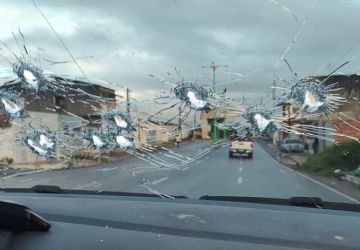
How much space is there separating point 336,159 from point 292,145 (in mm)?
202

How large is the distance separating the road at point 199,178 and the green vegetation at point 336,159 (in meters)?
0.14

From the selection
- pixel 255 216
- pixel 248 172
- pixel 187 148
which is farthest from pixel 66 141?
pixel 255 216

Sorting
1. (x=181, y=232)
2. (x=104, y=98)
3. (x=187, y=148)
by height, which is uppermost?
(x=104, y=98)

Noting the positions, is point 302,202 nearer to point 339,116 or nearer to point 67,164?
point 339,116

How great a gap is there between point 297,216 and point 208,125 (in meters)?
0.57

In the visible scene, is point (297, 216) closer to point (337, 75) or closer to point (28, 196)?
point (337, 75)

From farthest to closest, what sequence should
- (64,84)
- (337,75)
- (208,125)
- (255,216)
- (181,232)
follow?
(64,84) < (208,125) < (337,75) < (255,216) < (181,232)

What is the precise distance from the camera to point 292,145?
236 cm

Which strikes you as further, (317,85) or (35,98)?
(35,98)

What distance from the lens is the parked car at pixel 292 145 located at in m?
2.29

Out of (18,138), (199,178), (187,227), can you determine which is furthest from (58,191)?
(187,227)

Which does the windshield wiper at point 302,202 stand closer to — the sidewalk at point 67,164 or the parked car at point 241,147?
the parked car at point 241,147

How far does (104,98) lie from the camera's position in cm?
250

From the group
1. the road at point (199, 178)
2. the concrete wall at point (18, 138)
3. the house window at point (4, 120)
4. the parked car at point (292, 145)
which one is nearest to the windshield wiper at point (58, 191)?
the road at point (199, 178)
